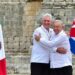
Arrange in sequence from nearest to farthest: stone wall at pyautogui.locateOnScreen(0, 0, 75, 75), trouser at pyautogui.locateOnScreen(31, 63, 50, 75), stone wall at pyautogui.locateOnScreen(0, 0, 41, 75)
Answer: trouser at pyautogui.locateOnScreen(31, 63, 50, 75)
stone wall at pyautogui.locateOnScreen(0, 0, 75, 75)
stone wall at pyautogui.locateOnScreen(0, 0, 41, 75)

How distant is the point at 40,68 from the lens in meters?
8.77

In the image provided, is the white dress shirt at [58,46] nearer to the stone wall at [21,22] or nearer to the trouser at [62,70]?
the trouser at [62,70]

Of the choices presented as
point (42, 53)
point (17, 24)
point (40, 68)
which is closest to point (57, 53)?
point (42, 53)

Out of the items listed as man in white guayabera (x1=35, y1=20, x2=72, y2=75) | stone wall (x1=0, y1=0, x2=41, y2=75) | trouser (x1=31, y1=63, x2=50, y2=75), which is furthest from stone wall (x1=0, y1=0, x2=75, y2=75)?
man in white guayabera (x1=35, y1=20, x2=72, y2=75)

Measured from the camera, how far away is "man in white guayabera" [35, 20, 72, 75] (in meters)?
8.65

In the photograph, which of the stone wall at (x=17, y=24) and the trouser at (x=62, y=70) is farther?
the stone wall at (x=17, y=24)

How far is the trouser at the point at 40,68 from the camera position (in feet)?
28.7

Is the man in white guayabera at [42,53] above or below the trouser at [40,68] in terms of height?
above

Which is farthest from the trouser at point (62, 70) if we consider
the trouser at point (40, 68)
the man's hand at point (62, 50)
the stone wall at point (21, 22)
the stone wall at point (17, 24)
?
the stone wall at point (17, 24)

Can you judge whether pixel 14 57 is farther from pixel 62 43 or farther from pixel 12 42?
pixel 62 43

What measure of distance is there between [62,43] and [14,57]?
493 centimetres

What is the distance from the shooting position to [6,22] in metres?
15.5

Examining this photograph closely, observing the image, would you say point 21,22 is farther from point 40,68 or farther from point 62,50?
point 62,50

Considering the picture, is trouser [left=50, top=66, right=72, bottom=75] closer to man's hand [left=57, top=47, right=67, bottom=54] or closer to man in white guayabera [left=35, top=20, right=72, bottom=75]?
man in white guayabera [left=35, top=20, right=72, bottom=75]
